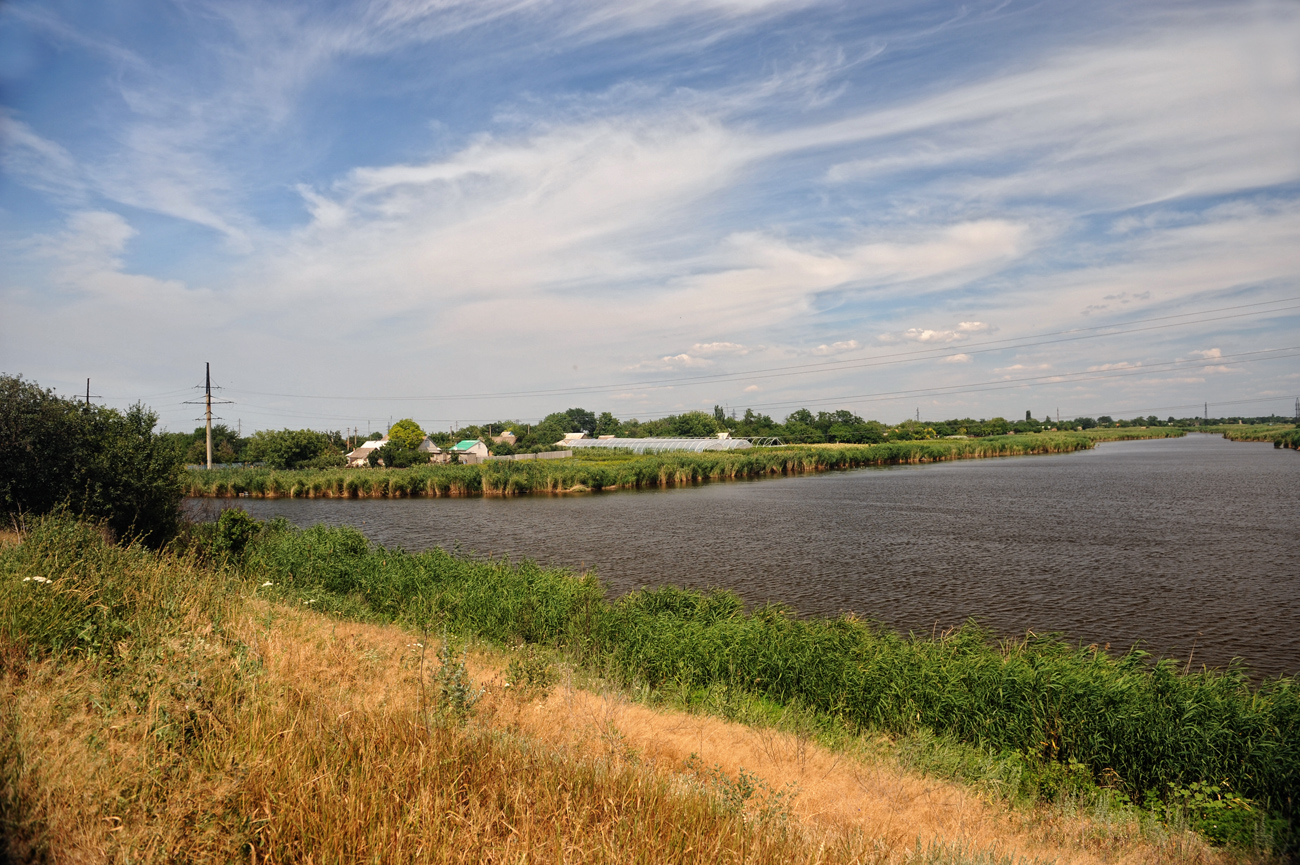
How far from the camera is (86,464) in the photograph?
1667 centimetres

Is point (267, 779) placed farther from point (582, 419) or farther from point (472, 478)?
point (582, 419)

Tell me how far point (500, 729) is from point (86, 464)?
658 inches

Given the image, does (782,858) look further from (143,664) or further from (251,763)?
(143,664)

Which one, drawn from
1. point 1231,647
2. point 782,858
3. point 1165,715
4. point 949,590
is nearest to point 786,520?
point 949,590

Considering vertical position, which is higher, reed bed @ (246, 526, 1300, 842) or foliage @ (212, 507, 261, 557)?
foliage @ (212, 507, 261, 557)

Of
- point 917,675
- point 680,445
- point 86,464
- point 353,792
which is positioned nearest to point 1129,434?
point 680,445

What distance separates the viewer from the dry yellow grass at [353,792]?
3.66 metres

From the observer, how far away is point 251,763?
3.99 m

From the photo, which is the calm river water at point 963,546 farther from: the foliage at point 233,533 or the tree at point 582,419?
the tree at point 582,419

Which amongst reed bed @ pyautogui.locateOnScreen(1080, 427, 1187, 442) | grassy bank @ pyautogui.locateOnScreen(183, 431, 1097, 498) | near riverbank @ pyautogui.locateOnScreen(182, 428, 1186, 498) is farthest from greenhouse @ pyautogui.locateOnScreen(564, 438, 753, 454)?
reed bed @ pyautogui.locateOnScreen(1080, 427, 1187, 442)

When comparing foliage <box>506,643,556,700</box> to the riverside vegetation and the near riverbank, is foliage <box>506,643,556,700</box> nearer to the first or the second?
the riverside vegetation

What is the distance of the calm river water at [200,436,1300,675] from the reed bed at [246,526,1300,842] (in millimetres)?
2546

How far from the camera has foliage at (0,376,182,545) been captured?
15500 mm

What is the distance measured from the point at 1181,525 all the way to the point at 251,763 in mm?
32258
